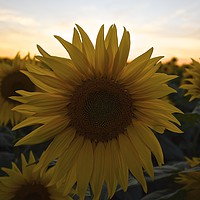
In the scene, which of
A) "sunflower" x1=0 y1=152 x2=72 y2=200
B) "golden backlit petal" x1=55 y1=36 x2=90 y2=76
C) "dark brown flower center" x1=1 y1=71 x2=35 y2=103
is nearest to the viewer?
"golden backlit petal" x1=55 y1=36 x2=90 y2=76

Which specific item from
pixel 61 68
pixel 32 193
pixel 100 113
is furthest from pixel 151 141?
pixel 32 193

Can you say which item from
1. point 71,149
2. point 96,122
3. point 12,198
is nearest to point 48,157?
point 71,149

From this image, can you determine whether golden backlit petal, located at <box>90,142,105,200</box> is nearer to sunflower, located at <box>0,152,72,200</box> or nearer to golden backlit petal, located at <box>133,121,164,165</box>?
golden backlit petal, located at <box>133,121,164,165</box>

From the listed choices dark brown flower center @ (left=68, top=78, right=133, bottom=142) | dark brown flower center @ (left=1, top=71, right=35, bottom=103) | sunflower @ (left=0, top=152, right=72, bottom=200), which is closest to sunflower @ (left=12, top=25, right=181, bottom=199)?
dark brown flower center @ (left=68, top=78, right=133, bottom=142)

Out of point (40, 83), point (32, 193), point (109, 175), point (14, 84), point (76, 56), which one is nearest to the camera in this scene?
point (76, 56)

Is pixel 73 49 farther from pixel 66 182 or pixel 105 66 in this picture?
pixel 66 182

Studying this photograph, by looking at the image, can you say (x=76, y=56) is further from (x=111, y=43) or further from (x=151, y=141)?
(x=151, y=141)

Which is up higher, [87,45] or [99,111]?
[87,45]
